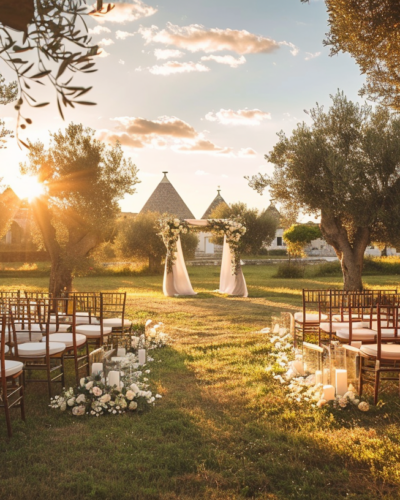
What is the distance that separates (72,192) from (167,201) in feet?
87.8

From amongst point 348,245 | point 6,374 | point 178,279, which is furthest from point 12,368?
point 178,279

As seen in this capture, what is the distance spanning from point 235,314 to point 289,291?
6.49 m

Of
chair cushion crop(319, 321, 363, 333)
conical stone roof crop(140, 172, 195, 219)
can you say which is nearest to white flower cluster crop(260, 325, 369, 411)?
chair cushion crop(319, 321, 363, 333)

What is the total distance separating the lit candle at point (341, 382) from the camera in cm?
476

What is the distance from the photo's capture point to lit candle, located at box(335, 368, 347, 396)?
4758 mm

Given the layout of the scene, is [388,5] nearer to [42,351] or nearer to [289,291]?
[42,351]

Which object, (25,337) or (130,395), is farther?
(25,337)

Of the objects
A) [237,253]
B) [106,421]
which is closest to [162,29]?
[106,421]

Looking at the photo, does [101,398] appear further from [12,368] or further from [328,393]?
[328,393]

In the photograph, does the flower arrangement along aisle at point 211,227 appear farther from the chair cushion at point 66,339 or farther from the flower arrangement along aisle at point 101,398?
the flower arrangement along aisle at point 101,398

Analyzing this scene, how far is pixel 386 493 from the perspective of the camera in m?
2.98

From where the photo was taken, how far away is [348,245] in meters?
14.2

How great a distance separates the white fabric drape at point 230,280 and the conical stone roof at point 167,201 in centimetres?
2200

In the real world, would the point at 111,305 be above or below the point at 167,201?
below
